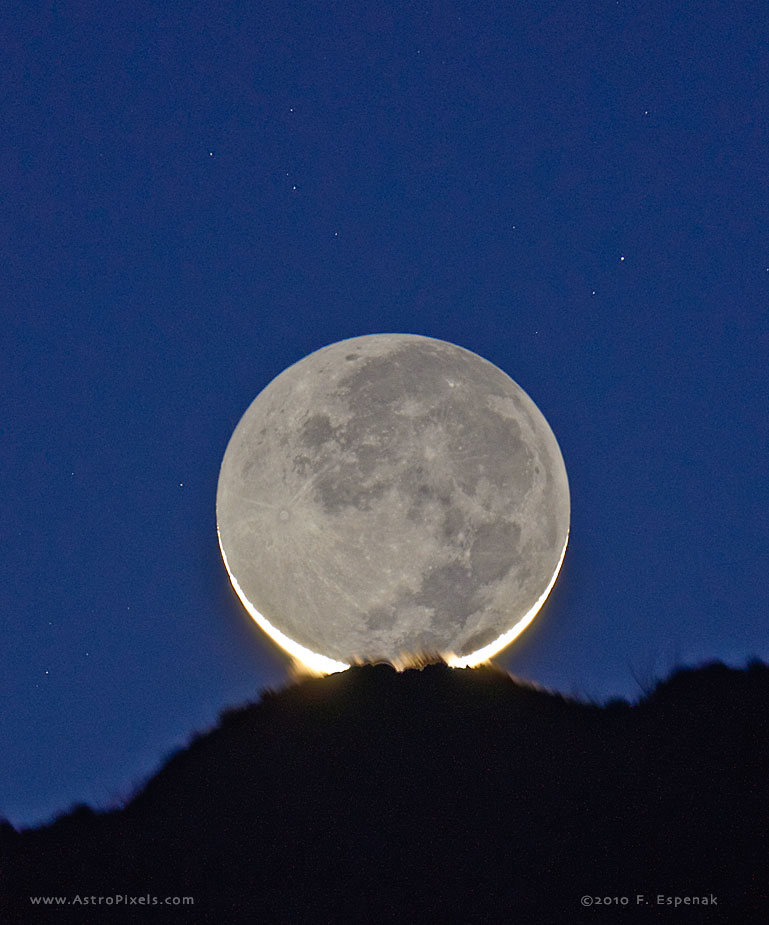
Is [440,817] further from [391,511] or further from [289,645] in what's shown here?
[289,645]

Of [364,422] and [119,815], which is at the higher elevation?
[364,422]

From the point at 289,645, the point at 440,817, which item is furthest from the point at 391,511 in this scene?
the point at 440,817

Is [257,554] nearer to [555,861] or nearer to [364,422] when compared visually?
[364,422]

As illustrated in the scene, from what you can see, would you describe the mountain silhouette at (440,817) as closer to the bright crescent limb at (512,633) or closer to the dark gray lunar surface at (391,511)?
the dark gray lunar surface at (391,511)

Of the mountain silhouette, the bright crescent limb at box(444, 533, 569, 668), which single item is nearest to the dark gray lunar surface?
the bright crescent limb at box(444, 533, 569, 668)

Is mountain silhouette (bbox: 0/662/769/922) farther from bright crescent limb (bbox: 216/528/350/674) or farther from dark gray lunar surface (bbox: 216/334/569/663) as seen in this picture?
bright crescent limb (bbox: 216/528/350/674)

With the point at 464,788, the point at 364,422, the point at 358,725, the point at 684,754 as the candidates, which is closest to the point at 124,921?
the point at 358,725

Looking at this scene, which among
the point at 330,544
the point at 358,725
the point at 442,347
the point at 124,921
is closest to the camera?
the point at 124,921
